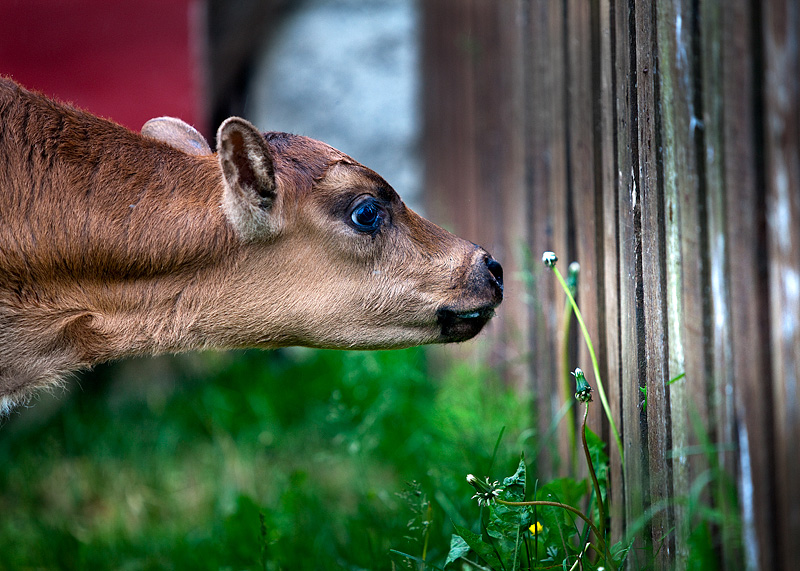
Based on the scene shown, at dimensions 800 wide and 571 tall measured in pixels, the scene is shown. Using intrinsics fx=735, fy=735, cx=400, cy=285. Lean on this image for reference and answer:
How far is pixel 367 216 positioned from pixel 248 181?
0.45 metres

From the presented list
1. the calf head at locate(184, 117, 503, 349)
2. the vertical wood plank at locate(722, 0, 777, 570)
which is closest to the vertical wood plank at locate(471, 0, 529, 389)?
the calf head at locate(184, 117, 503, 349)

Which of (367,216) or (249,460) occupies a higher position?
(367,216)

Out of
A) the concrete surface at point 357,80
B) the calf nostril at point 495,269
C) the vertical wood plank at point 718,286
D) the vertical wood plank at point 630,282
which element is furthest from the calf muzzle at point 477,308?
the concrete surface at point 357,80

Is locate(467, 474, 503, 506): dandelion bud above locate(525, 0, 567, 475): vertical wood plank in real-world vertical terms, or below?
below

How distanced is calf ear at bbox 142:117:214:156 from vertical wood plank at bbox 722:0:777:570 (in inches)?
85.4

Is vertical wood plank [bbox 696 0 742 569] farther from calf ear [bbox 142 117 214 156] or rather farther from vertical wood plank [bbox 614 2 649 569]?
calf ear [bbox 142 117 214 156]

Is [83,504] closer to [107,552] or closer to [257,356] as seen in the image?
[107,552]

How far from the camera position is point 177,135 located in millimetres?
3166

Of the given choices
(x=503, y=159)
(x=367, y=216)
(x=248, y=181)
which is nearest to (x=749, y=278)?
(x=367, y=216)

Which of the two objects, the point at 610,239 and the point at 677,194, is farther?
the point at 610,239

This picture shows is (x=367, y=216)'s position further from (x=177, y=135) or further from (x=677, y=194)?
(x=677, y=194)

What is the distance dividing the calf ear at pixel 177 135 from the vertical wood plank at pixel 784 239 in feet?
7.46

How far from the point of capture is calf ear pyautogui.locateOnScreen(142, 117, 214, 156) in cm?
311

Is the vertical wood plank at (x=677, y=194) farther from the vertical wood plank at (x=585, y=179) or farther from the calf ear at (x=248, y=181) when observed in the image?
the calf ear at (x=248, y=181)
